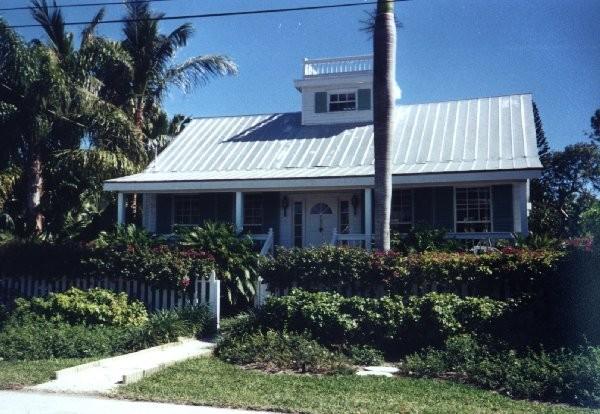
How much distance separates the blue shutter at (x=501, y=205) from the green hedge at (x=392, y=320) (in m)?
7.04

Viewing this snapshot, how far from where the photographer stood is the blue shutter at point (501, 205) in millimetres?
16609

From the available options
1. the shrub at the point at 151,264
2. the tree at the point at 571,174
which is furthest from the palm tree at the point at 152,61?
the tree at the point at 571,174

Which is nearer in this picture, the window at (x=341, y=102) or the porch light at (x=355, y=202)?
the porch light at (x=355, y=202)

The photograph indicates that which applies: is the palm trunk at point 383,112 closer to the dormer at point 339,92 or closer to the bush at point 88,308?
the bush at point 88,308

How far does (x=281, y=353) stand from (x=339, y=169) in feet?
29.5

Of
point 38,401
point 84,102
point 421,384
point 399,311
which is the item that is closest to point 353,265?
point 399,311

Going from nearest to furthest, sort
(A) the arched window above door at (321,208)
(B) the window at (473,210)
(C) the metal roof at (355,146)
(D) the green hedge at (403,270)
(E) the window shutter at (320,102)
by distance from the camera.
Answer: (D) the green hedge at (403,270) → (C) the metal roof at (355,146) → (B) the window at (473,210) → (A) the arched window above door at (321,208) → (E) the window shutter at (320,102)

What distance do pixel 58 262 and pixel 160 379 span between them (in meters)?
6.91

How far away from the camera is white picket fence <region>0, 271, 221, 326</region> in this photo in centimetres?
1220

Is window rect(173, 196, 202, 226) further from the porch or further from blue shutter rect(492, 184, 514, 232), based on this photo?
blue shutter rect(492, 184, 514, 232)

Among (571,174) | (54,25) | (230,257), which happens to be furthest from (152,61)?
(571,174)

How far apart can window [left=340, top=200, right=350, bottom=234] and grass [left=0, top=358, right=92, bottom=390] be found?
33.9 ft

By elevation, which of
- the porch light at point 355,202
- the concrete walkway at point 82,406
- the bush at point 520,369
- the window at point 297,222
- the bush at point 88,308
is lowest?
the concrete walkway at point 82,406

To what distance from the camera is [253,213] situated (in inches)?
755
